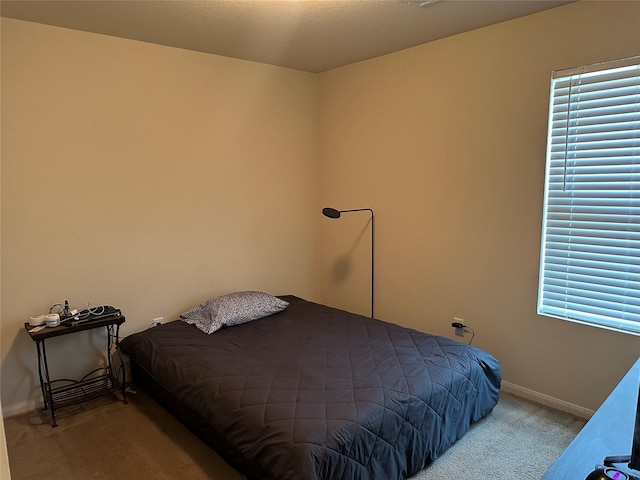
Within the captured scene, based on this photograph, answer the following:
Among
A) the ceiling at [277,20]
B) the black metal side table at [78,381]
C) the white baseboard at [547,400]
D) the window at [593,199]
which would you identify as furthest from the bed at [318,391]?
the ceiling at [277,20]

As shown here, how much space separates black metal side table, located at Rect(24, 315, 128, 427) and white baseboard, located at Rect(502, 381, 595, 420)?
2714 mm

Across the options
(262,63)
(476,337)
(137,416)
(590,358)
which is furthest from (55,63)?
(590,358)

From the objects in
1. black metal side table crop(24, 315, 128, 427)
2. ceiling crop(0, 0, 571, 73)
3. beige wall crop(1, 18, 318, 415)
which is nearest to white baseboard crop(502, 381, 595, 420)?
beige wall crop(1, 18, 318, 415)

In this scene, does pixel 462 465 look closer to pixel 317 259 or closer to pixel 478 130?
pixel 478 130

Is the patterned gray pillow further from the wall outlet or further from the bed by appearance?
the wall outlet

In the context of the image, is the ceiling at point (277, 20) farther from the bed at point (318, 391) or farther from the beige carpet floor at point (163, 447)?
the beige carpet floor at point (163, 447)

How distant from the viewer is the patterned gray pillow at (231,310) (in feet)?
10.2

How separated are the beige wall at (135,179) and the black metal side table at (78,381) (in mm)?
93

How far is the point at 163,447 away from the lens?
7.93ft

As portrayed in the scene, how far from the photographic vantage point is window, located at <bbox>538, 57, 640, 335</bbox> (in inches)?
94.9

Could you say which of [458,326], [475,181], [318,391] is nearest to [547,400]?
[458,326]

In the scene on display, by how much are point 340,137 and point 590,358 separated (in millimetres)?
2713

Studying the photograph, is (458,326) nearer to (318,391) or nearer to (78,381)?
(318,391)

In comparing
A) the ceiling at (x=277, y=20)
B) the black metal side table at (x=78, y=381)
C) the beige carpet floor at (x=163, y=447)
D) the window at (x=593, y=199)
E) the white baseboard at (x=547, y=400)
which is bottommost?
the beige carpet floor at (x=163, y=447)
